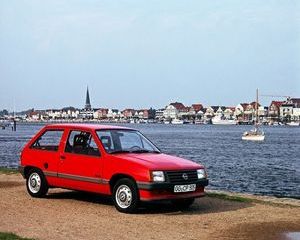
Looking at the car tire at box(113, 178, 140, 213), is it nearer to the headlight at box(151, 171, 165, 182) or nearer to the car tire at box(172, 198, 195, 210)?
the headlight at box(151, 171, 165, 182)

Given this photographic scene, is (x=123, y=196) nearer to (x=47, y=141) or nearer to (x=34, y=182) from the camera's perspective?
(x=34, y=182)

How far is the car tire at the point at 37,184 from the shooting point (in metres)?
12.5

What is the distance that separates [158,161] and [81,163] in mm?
1756

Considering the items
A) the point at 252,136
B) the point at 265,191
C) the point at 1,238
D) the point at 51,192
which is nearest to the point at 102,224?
the point at 1,238

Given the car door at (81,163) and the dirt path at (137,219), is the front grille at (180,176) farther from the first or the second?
the car door at (81,163)

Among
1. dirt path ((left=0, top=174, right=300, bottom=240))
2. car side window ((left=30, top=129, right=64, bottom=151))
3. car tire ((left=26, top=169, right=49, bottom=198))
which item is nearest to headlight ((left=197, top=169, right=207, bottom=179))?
dirt path ((left=0, top=174, right=300, bottom=240))

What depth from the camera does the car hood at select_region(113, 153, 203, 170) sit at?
35.1 ft

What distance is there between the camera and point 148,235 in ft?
29.1

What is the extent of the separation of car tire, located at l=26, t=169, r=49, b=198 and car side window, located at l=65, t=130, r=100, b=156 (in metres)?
1.00

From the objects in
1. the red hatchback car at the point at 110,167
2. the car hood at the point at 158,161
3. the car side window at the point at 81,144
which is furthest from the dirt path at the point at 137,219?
the car side window at the point at 81,144

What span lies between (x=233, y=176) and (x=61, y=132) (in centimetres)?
2387

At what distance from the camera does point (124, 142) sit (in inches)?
470

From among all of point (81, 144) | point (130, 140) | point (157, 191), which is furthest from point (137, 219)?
point (81, 144)

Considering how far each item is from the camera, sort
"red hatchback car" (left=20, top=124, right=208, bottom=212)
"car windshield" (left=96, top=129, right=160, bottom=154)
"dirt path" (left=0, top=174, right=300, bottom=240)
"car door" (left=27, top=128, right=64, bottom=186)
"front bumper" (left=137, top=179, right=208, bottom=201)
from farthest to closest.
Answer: "car door" (left=27, top=128, right=64, bottom=186)
"car windshield" (left=96, top=129, right=160, bottom=154)
"red hatchback car" (left=20, top=124, right=208, bottom=212)
"front bumper" (left=137, top=179, right=208, bottom=201)
"dirt path" (left=0, top=174, right=300, bottom=240)
